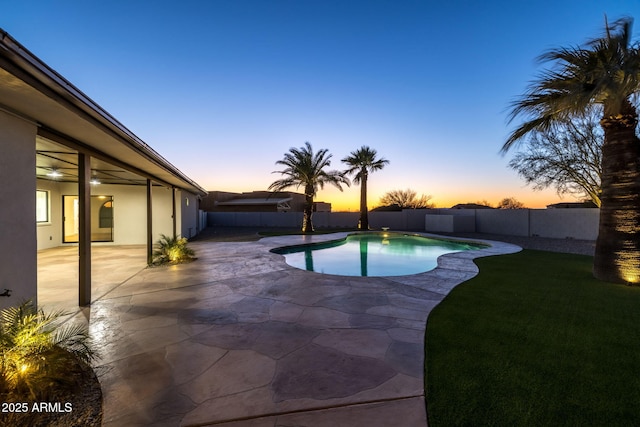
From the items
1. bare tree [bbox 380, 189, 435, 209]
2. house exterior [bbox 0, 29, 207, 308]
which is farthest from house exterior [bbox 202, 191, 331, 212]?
house exterior [bbox 0, 29, 207, 308]

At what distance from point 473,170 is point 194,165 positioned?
84.3 ft

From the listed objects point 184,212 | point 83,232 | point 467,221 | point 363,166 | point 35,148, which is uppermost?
point 363,166

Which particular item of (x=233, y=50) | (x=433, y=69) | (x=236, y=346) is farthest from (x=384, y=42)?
(x=236, y=346)

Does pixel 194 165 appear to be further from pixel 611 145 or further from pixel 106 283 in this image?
pixel 611 145

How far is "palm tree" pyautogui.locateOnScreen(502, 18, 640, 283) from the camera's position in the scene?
5.38 m

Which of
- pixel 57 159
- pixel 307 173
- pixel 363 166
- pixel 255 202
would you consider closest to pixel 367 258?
pixel 57 159

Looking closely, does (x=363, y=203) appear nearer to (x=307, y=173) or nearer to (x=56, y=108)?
(x=307, y=173)

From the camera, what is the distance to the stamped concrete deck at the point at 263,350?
2244 millimetres

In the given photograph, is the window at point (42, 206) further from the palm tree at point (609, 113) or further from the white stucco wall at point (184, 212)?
the palm tree at point (609, 113)

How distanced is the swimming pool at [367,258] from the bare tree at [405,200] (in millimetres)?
27798

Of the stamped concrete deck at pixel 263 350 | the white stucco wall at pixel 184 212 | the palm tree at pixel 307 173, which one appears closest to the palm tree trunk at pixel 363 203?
the palm tree at pixel 307 173

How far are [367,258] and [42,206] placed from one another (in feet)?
44.7

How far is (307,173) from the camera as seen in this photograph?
66.2ft

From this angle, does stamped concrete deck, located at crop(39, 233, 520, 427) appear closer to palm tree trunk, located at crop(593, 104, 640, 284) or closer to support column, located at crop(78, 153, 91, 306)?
support column, located at crop(78, 153, 91, 306)
